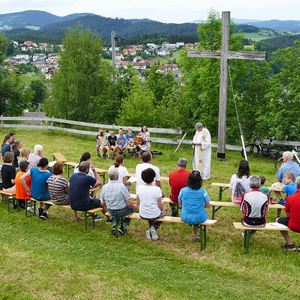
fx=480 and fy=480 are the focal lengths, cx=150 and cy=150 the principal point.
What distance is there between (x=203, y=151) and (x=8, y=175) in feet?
17.0

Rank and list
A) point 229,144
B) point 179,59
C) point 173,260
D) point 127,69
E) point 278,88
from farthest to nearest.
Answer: point 179,59
point 127,69
point 229,144
point 278,88
point 173,260

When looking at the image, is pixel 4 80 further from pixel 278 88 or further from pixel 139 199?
pixel 139 199

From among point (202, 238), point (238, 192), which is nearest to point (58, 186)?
point (202, 238)

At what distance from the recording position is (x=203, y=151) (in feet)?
41.6

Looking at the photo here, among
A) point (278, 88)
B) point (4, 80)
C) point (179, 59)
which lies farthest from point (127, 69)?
point (278, 88)

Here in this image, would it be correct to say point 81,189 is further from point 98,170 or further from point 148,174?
point 98,170

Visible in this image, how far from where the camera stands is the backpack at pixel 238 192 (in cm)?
855

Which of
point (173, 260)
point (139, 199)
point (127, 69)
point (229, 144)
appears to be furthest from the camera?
point (127, 69)

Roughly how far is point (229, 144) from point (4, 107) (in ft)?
39.4

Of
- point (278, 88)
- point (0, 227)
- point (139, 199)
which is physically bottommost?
point (0, 227)

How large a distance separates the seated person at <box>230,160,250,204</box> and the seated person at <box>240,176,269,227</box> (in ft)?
2.89

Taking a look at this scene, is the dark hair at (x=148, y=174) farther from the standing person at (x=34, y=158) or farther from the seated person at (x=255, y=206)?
the standing person at (x=34, y=158)

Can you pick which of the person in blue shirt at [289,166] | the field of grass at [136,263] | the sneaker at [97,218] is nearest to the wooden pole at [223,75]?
the person in blue shirt at [289,166]

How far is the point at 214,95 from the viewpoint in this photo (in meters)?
17.3
